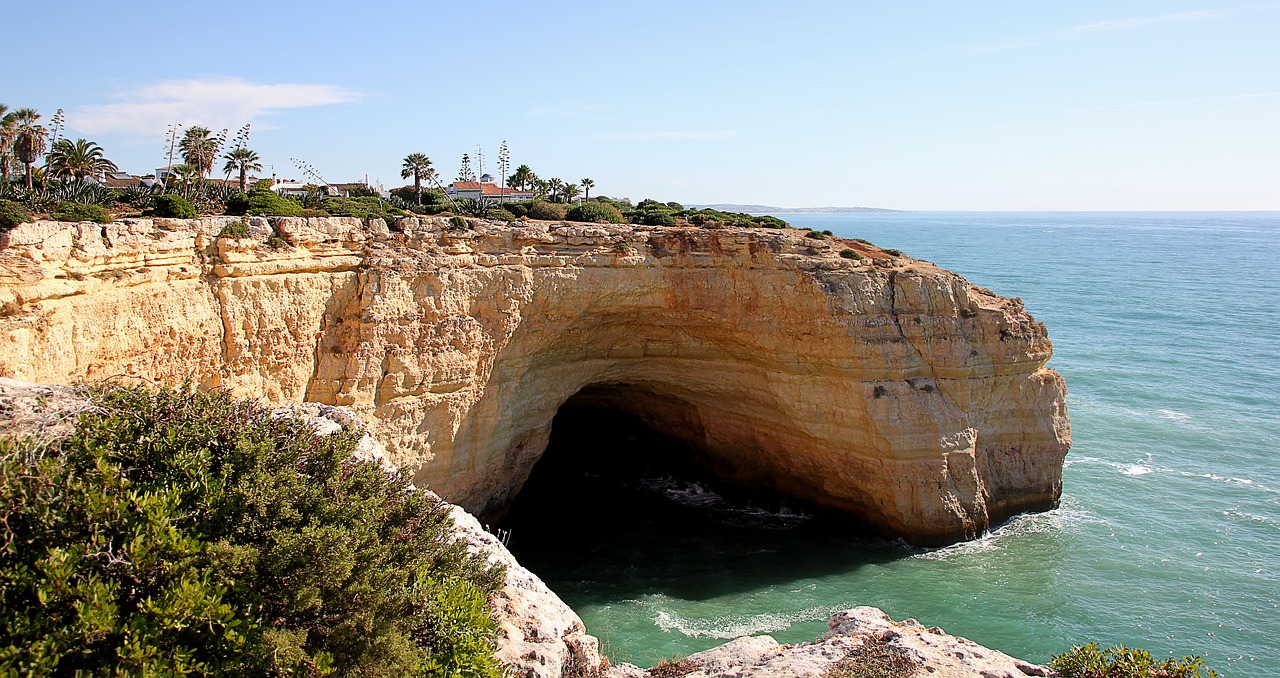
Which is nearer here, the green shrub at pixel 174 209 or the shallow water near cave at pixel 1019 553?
the green shrub at pixel 174 209

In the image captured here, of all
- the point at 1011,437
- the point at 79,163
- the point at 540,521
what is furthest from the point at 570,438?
the point at 79,163

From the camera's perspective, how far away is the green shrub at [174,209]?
56.6 ft

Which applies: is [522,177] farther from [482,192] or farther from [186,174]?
[186,174]

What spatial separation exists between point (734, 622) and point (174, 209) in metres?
16.2

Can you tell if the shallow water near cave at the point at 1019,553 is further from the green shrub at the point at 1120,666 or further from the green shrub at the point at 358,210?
the green shrub at the point at 358,210

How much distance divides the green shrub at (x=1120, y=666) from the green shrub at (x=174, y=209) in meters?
18.9

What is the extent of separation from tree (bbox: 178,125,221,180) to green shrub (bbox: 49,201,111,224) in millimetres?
10598

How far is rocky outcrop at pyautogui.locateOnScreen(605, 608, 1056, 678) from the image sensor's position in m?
10.5

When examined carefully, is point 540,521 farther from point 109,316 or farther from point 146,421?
point 146,421

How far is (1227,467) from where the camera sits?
28.3m

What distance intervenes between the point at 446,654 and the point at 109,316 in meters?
11.1

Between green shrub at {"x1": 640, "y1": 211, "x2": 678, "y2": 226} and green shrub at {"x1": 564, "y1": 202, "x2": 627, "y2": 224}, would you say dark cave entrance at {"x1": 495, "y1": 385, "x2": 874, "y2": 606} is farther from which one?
green shrub at {"x1": 564, "y1": 202, "x2": 627, "y2": 224}

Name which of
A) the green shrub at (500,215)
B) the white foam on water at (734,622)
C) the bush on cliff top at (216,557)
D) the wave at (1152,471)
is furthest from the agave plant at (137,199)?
the wave at (1152,471)

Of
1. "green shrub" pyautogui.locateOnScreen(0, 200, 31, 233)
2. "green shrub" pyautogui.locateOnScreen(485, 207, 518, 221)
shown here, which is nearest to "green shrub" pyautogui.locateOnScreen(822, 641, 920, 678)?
"green shrub" pyautogui.locateOnScreen(0, 200, 31, 233)
